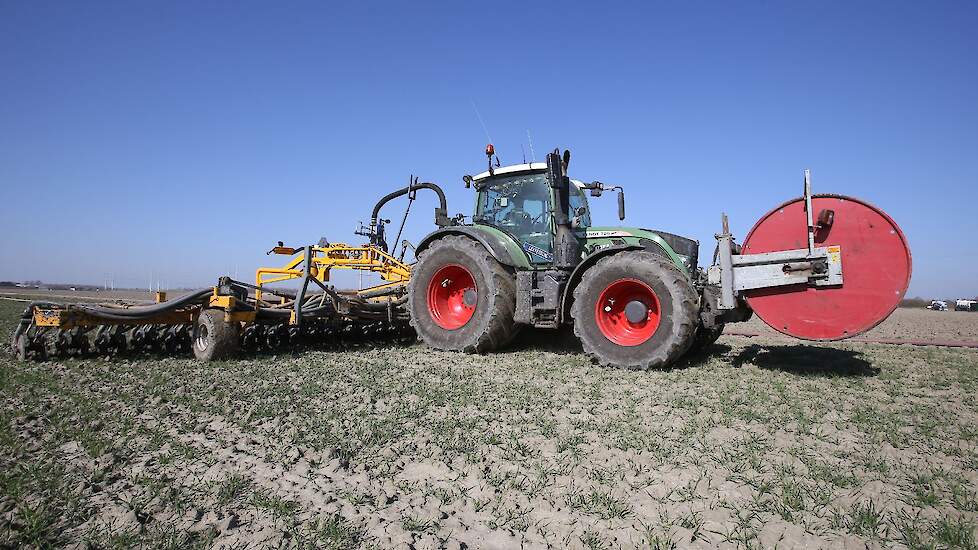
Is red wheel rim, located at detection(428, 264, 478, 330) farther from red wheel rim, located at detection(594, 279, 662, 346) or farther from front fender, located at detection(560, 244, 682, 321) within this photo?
red wheel rim, located at detection(594, 279, 662, 346)

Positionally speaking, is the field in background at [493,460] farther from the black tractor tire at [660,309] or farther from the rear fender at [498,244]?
the rear fender at [498,244]

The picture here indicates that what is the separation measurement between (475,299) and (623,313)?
83.6 inches

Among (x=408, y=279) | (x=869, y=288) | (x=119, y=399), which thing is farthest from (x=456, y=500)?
(x=408, y=279)

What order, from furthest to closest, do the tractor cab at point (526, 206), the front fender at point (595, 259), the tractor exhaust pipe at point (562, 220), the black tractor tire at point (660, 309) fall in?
the tractor cab at point (526, 206), the tractor exhaust pipe at point (562, 220), the front fender at point (595, 259), the black tractor tire at point (660, 309)

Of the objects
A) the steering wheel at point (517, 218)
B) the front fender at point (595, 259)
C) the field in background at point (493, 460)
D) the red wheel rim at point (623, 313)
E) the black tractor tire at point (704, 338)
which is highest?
the steering wheel at point (517, 218)

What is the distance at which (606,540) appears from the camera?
219 cm

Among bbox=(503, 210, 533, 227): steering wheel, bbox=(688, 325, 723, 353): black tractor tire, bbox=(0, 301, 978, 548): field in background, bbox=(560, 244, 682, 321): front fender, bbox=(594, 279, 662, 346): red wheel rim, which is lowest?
bbox=(0, 301, 978, 548): field in background

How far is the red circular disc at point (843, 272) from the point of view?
465 cm

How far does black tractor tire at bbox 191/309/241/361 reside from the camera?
600 cm

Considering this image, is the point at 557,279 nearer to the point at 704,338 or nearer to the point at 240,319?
the point at 704,338

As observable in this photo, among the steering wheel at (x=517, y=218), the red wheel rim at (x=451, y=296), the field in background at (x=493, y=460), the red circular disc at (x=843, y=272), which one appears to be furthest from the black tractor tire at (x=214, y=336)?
the red circular disc at (x=843, y=272)

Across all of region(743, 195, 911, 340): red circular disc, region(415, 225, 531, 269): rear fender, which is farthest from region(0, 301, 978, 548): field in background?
region(415, 225, 531, 269): rear fender

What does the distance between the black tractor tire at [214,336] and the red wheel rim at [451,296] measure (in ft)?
8.01

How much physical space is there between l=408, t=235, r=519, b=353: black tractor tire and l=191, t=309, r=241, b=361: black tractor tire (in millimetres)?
2245
